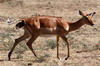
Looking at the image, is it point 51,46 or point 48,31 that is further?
point 51,46

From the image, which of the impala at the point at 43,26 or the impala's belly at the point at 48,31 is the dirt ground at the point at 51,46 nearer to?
the impala at the point at 43,26

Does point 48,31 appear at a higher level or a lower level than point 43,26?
lower

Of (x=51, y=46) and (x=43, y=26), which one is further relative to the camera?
(x=51, y=46)

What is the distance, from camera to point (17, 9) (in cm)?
2472

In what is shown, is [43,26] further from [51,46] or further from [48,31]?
[51,46]

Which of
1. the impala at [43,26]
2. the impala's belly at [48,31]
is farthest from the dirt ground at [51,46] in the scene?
the impala's belly at [48,31]

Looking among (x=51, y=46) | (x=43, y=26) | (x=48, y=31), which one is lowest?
(x=51, y=46)

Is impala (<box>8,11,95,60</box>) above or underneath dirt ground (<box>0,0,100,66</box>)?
above

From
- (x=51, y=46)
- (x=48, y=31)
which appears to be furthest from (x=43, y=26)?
(x=51, y=46)

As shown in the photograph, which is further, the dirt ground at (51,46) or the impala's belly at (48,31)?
the impala's belly at (48,31)

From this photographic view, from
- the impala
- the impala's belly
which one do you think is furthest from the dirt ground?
the impala's belly

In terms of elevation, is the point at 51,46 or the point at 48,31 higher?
the point at 48,31

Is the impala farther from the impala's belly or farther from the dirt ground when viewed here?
the dirt ground

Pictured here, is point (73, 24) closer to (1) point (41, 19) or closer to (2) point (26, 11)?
(1) point (41, 19)
